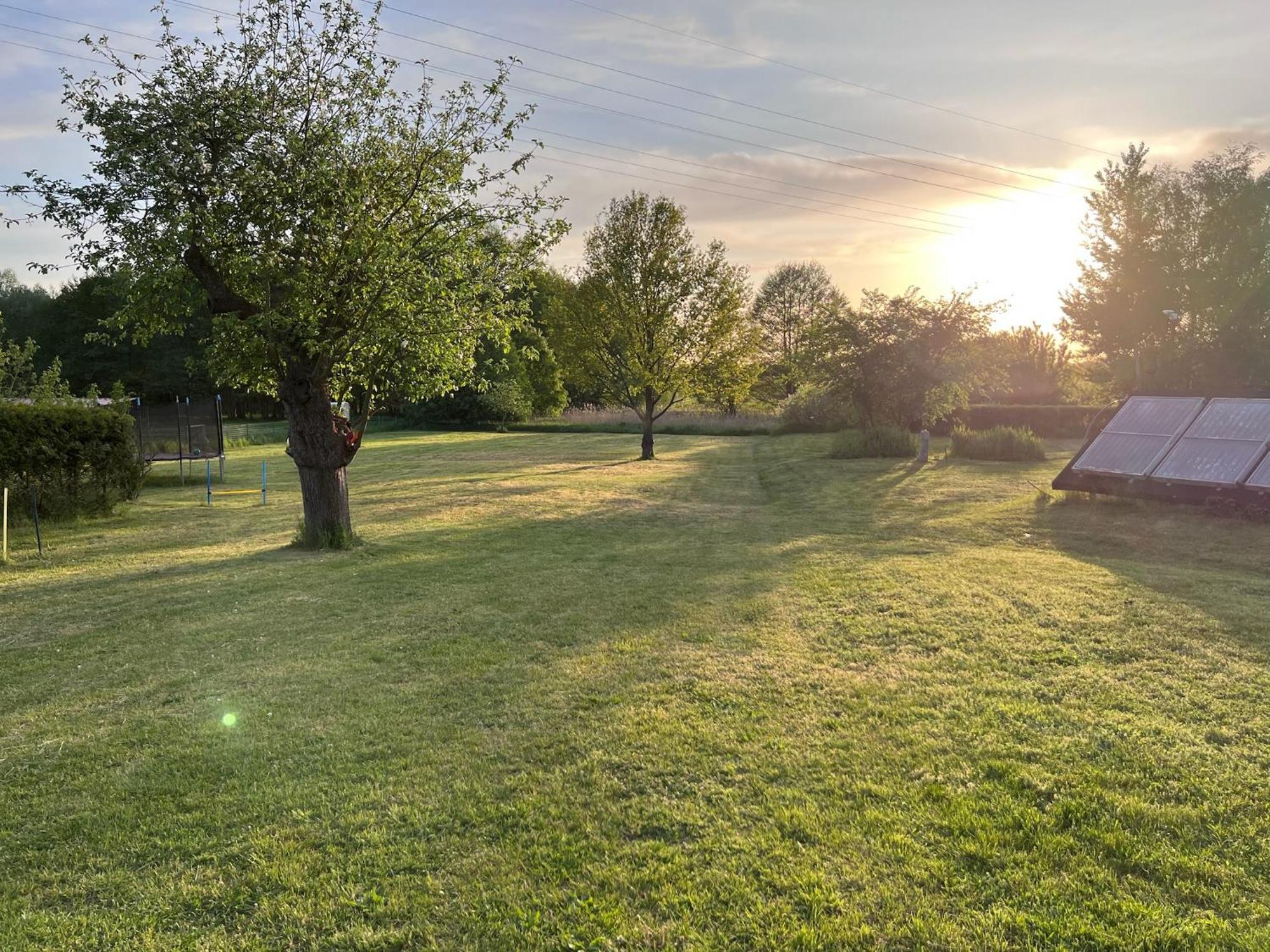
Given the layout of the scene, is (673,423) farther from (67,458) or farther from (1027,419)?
(67,458)

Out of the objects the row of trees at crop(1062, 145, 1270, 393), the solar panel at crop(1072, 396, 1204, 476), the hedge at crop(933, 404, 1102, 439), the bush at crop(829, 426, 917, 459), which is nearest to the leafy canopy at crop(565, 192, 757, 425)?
the bush at crop(829, 426, 917, 459)

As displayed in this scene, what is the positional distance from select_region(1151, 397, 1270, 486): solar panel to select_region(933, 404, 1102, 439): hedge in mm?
18657

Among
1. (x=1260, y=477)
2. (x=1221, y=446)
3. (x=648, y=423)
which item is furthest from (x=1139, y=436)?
(x=648, y=423)

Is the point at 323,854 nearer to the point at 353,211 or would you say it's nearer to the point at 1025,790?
the point at 1025,790

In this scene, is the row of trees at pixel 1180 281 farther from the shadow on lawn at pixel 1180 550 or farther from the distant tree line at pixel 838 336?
the shadow on lawn at pixel 1180 550

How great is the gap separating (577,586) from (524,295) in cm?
524

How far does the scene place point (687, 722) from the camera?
4445 mm

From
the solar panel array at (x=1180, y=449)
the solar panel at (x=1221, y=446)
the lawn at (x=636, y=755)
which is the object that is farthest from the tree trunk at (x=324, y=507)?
the solar panel at (x=1221, y=446)

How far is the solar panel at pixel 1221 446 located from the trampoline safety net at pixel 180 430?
69.9 feet

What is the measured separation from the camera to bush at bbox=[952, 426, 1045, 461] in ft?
72.4

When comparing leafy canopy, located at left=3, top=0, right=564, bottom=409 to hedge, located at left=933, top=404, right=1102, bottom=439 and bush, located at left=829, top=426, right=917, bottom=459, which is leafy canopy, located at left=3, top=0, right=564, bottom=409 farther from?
hedge, located at left=933, top=404, right=1102, bottom=439

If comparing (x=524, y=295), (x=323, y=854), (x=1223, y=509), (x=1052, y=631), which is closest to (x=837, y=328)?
(x=1223, y=509)

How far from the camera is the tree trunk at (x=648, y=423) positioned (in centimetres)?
2838

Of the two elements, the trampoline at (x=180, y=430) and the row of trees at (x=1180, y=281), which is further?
the row of trees at (x=1180, y=281)
